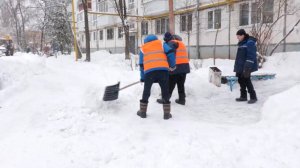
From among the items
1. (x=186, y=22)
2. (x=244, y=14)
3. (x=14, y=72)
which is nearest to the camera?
(x=14, y=72)

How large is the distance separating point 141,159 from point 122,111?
198cm

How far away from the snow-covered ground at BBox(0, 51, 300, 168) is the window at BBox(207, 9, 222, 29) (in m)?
12.2

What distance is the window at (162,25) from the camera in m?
22.8

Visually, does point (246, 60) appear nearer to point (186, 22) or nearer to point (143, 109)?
point (143, 109)

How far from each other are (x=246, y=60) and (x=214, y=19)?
12.7m

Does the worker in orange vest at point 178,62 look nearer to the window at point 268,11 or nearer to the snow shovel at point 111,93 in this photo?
the snow shovel at point 111,93

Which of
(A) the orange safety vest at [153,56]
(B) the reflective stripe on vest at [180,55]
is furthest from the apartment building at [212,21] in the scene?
(A) the orange safety vest at [153,56]

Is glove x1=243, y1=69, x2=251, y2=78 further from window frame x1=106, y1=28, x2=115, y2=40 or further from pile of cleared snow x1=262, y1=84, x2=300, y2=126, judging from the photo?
window frame x1=106, y1=28, x2=115, y2=40

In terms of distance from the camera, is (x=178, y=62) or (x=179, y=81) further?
(x=179, y=81)

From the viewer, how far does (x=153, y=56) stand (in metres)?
4.92

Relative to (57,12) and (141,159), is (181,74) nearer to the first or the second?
(141,159)

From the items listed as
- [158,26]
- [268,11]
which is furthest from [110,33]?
[268,11]

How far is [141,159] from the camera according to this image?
3.45 metres

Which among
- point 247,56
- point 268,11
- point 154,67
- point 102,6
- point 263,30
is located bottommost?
point 154,67
